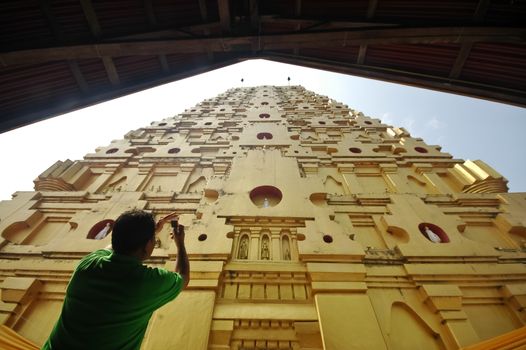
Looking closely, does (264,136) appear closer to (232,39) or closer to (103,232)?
(232,39)

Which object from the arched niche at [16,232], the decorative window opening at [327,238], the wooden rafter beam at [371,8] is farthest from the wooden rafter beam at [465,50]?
the arched niche at [16,232]

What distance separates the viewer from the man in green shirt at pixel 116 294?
6.22 feet

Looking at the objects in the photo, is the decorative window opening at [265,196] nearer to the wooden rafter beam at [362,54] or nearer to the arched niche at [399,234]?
the arched niche at [399,234]

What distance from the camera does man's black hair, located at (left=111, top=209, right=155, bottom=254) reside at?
2.28 m

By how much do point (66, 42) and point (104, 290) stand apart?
476 cm

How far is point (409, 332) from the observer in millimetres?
3555

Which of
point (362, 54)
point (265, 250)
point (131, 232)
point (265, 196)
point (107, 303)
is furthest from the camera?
point (362, 54)

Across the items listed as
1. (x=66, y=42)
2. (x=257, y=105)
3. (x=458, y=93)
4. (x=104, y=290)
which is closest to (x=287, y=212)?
(x=104, y=290)

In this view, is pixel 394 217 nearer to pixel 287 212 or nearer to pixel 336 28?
pixel 287 212

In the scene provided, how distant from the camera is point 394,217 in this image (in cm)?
515

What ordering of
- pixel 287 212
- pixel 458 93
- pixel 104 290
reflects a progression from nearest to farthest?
pixel 104 290, pixel 287 212, pixel 458 93

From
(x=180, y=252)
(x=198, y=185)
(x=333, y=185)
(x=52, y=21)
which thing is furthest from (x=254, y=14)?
(x=180, y=252)

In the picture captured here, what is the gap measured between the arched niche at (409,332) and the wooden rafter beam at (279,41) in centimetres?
463

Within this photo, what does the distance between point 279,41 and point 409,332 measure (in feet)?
17.6
